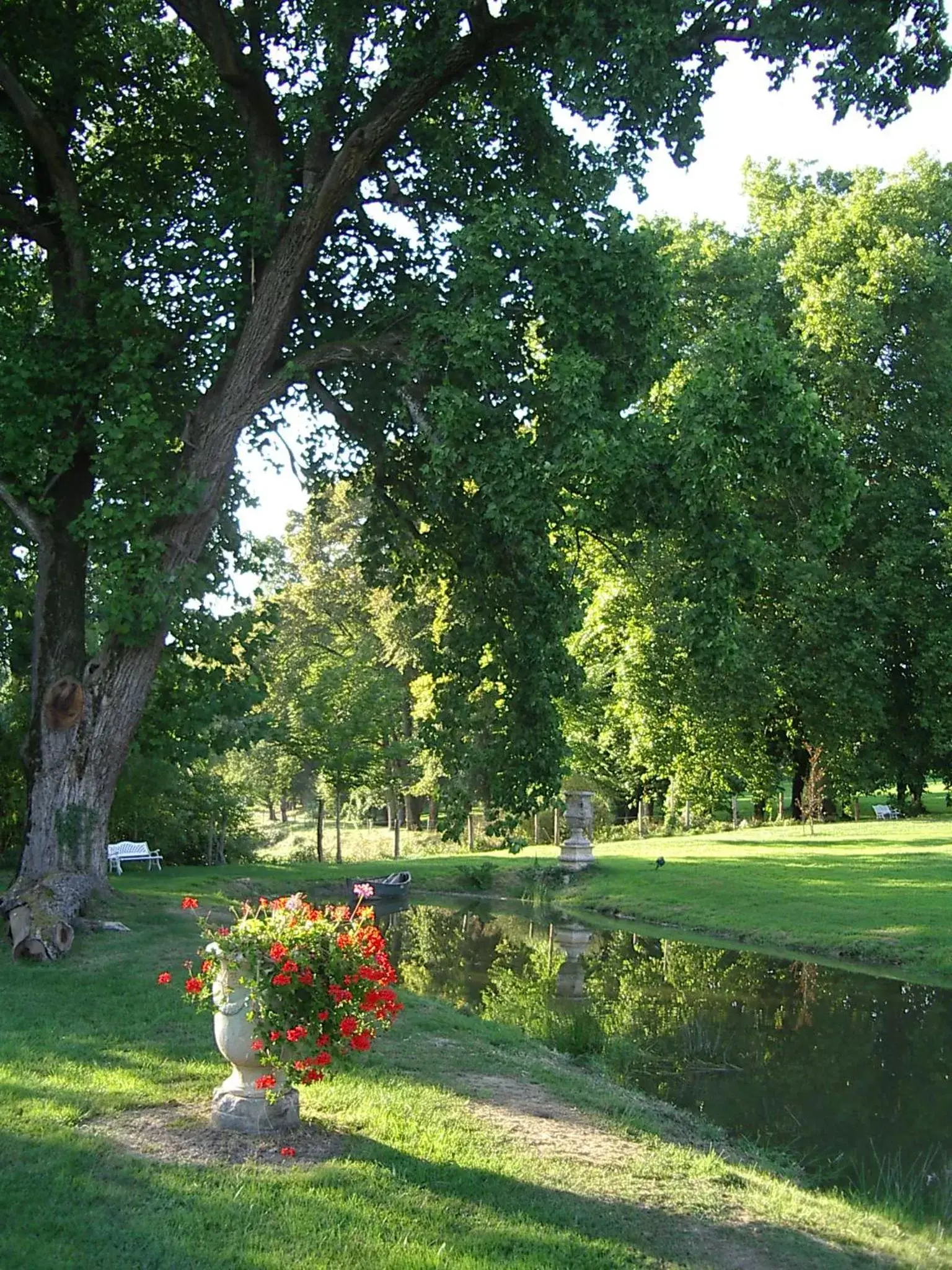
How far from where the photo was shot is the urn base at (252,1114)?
6758 mm

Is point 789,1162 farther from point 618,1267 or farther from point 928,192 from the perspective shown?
point 928,192

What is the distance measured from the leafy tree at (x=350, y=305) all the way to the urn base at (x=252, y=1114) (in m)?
5.73

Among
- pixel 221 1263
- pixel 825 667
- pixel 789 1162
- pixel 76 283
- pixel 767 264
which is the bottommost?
pixel 789 1162

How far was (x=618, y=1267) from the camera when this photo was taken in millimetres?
5367

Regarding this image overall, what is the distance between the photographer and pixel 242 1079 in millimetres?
6922

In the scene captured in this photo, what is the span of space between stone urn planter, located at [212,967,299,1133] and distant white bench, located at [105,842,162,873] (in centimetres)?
→ 1901

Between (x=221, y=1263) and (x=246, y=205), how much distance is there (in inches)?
452

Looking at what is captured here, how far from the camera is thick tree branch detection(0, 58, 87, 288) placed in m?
13.7

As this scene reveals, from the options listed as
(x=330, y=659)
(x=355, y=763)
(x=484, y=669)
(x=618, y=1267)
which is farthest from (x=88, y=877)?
(x=330, y=659)

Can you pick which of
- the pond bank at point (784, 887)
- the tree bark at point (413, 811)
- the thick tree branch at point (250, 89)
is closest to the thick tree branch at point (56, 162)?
the thick tree branch at point (250, 89)

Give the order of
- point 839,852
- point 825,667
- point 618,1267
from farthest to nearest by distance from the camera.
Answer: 1. point 825,667
2. point 839,852
3. point 618,1267

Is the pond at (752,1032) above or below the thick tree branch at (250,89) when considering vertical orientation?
below

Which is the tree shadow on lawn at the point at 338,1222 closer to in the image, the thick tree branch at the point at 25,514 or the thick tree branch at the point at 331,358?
the thick tree branch at the point at 25,514

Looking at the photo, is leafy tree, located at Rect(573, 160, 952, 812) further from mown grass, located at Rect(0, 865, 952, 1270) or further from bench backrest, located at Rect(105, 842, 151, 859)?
mown grass, located at Rect(0, 865, 952, 1270)
